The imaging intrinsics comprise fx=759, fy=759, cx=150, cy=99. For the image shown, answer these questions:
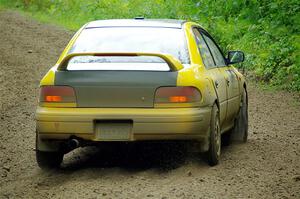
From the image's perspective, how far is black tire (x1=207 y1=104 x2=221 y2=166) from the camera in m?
7.33

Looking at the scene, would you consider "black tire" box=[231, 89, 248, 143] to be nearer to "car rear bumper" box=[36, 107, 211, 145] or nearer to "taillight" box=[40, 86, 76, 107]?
"car rear bumper" box=[36, 107, 211, 145]

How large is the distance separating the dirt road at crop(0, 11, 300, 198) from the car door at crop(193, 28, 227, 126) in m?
0.57

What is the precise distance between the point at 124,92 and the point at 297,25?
1103cm

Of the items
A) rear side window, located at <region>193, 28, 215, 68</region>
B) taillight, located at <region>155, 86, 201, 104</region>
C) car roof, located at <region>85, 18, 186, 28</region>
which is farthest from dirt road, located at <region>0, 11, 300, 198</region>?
car roof, located at <region>85, 18, 186, 28</region>

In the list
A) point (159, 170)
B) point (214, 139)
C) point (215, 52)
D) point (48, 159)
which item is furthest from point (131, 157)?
point (215, 52)

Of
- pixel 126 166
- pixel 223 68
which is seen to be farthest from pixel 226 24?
pixel 126 166

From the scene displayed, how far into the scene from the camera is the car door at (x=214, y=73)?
307 inches

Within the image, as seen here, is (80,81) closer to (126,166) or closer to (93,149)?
(126,166)

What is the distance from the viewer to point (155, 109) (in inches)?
274

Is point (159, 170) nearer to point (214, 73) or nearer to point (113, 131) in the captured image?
point (113, 131)

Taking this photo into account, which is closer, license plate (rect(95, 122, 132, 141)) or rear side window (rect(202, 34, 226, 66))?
license plate (rect(95, 122, 132, 141))

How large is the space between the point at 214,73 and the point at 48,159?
1929 millimetres

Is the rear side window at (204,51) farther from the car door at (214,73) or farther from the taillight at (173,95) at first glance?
the taillight at (173,95)

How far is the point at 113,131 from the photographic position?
6973 mm
